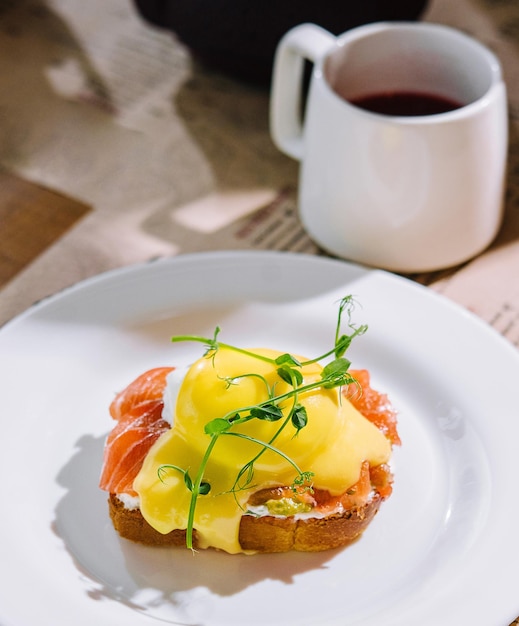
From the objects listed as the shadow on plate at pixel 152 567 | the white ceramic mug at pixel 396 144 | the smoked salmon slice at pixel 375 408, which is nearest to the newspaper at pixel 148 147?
the white ceramic mug at pixel 396 144

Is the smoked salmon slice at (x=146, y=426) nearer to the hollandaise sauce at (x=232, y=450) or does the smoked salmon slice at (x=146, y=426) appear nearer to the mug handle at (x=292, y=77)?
the hollandaise sauce at (x=232, y=450)

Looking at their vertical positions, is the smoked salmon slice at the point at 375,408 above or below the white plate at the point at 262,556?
above

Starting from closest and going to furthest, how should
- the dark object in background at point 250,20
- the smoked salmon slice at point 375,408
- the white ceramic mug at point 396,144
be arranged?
the smoked salmon slice at point 375,408, the white ceramic mug at point 396,144, the dark object in background at point 250,20

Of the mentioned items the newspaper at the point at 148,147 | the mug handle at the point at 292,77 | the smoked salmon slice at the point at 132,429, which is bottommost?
the newspaper at the point at 148,147

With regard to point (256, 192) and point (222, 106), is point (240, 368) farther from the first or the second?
point (222, 106)

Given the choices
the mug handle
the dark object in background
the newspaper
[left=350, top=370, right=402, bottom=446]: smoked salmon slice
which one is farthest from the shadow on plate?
the dark object in background

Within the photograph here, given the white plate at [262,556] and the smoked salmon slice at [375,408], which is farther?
the smoked salmon slice at [375,408]

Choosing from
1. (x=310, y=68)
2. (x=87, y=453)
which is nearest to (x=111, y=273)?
(x=87, y=453)

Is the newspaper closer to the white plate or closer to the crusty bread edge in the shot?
the white plate
